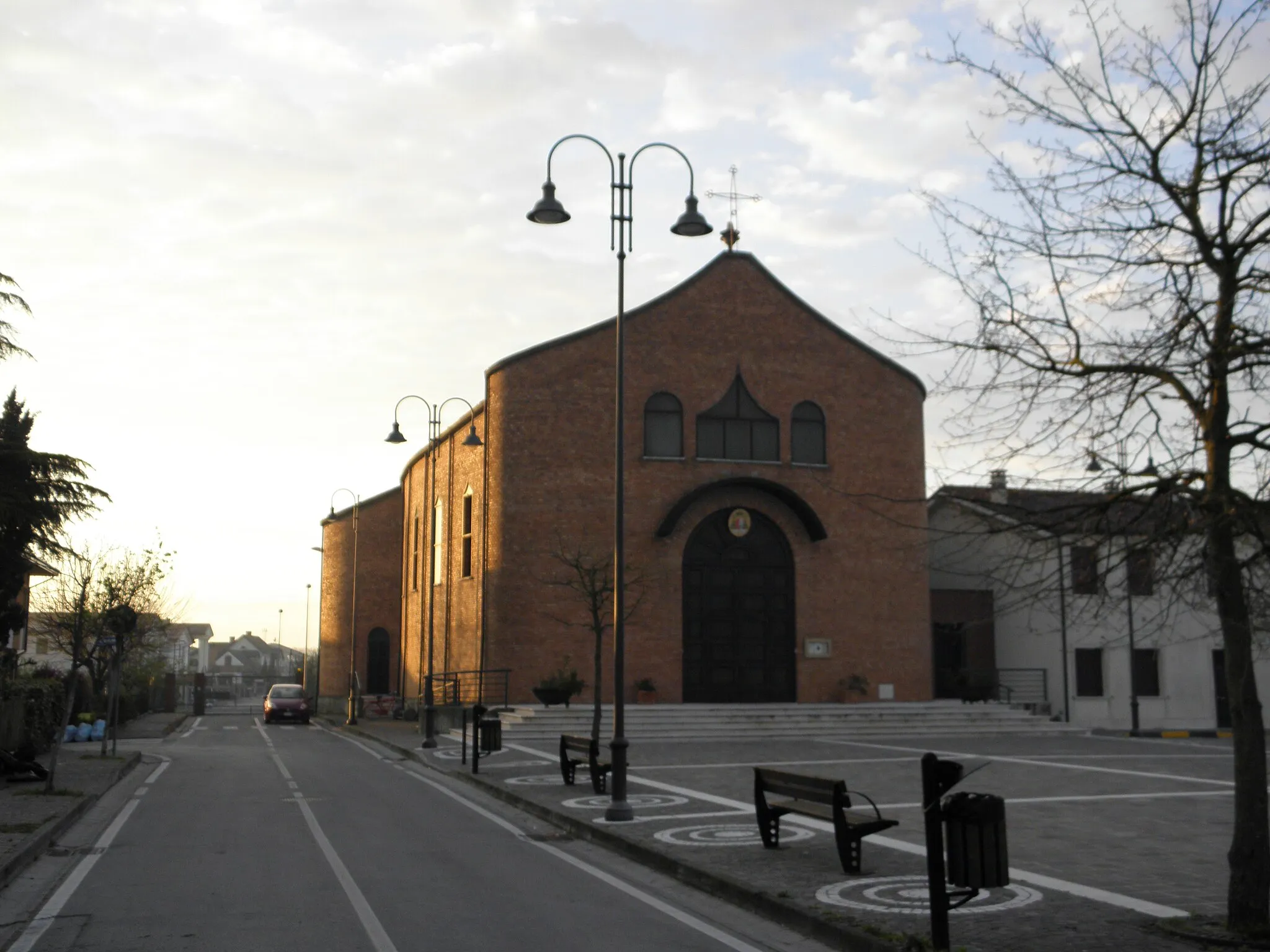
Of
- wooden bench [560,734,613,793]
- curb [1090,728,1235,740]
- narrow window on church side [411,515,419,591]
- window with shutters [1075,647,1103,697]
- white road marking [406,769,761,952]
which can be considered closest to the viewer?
white road marking [406,769,761,952]

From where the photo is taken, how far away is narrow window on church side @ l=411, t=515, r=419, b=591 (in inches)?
1923

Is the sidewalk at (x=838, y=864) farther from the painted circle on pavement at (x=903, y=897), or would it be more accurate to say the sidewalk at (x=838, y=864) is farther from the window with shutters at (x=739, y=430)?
the window with shutters at (x=739, y=430)

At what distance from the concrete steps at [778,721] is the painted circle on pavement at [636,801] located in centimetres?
1225

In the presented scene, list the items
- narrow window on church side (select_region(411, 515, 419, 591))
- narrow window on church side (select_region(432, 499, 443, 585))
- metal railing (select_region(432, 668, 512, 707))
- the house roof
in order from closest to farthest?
1. the house roof
2. metal railing (select_region(432, 668, 512, 707))
3. narrow window on church side (select_region(432, 499, 443, 585))
4. narrow window on church side (select_region(411, 515, 419, 591))

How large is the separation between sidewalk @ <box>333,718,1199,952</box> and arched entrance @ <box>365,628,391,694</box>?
1280 inches

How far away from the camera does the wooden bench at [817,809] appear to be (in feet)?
32.6

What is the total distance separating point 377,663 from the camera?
53.4 metres

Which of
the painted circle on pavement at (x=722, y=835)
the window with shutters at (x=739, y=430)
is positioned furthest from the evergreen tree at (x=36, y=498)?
the window with shutters at (x=739, y=430)

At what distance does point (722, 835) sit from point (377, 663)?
42.9m

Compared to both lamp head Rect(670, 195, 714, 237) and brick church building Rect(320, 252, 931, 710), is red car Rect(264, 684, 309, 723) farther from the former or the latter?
lamp head Rect(670, 195, 714, 237)

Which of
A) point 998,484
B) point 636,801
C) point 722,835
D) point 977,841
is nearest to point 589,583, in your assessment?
point 636,801

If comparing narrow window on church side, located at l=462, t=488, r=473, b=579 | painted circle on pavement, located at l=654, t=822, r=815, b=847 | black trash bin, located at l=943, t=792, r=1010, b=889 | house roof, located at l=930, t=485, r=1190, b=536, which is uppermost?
narrow window on church side, located at l=462, t=488, r=473, b=579

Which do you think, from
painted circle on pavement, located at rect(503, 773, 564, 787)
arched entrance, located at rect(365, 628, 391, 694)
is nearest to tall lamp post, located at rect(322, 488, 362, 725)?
arched entrance, located at rect(365, 628, 391, 694)

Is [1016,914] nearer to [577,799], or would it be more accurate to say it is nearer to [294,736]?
[577,799]
